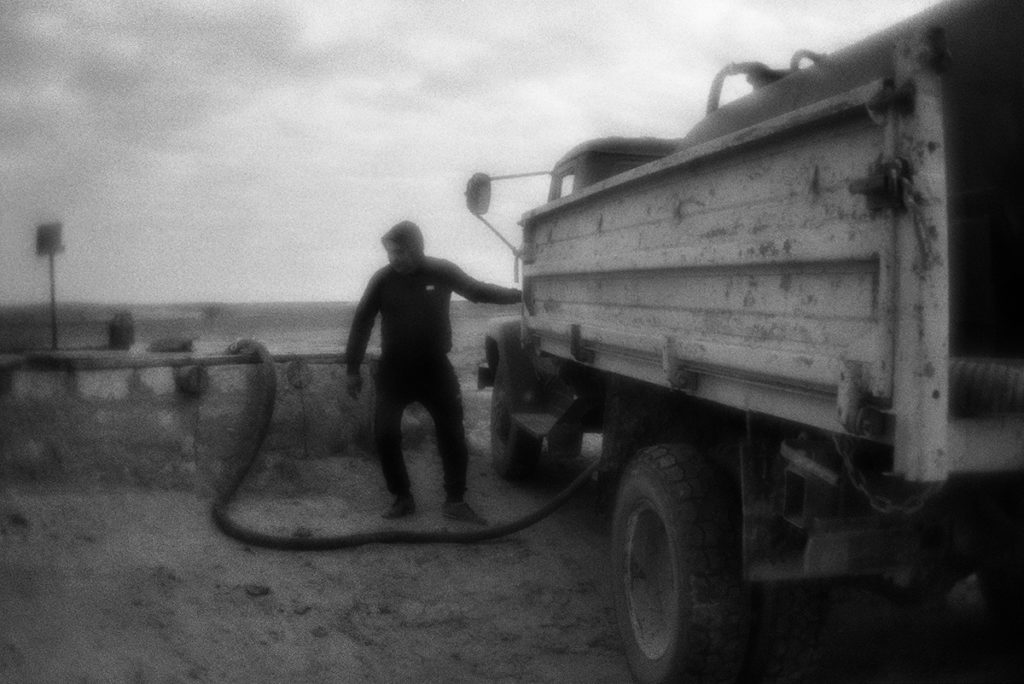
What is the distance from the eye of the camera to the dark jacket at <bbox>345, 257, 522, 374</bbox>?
5.36m

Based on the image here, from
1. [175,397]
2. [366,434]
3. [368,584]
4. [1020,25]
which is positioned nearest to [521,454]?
[366,434]

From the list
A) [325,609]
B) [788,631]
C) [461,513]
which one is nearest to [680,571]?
[788,631]

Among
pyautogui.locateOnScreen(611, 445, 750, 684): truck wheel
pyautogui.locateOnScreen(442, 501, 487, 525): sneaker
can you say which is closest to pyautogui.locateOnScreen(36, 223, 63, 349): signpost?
pyautogui.locateOnScreen(442, 501, 487, 525): sneaker

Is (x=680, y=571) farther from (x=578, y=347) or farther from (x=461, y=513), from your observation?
(x=461, y=513)

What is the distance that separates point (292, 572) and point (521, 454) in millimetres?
2061

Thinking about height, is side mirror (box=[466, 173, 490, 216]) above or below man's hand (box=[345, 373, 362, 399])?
above

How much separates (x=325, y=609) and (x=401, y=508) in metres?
1.28

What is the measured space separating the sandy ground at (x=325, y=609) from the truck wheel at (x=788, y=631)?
1.55 ft

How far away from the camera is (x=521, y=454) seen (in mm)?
6176

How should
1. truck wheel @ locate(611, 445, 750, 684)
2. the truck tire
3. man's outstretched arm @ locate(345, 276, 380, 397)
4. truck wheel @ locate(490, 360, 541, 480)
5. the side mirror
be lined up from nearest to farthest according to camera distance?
truck wheel @ locate(611, 445, 750, 684) < the truck tire < man's outstretched arm @ locate(345, 276, 380, 397) < the side mirror < truck wheel @ locate(490, 360, 541, 480)

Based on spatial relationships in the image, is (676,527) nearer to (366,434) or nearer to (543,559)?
(543,559)

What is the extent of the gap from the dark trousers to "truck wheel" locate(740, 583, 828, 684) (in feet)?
9.44

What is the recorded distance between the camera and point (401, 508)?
5430mm

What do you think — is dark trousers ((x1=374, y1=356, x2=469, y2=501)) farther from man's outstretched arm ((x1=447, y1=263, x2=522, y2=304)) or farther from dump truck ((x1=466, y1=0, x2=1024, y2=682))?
dump truck ((x1=466, y1=0, x2=1024, y2=682))
